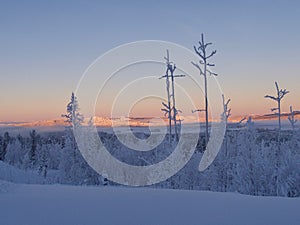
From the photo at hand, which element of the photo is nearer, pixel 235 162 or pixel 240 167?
pixel 240 167

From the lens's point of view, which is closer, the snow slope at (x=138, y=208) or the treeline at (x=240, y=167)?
the snow slope at (x=138, y=208)

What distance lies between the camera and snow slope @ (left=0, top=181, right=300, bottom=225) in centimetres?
704

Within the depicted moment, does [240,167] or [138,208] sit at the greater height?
[138,208]

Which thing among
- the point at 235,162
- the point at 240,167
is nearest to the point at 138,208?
the point at 240,167

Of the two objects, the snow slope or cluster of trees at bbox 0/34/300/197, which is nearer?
the snow slope

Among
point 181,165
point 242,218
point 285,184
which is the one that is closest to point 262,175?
point 285,184

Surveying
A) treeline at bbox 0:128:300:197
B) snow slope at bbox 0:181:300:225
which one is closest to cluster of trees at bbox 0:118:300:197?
treeline at bbox 0:128:300:197

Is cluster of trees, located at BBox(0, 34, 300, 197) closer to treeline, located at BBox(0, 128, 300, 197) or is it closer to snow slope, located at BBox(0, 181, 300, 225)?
treeline, located at BBox(0, 128, 300, 197)

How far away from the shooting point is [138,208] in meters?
8.18

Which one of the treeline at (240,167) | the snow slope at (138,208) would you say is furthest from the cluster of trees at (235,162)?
the snow slope at (138,208)

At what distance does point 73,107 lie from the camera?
121 ft

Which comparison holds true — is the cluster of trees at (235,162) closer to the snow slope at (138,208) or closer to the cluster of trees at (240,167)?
the cluster of trees at (240,167)

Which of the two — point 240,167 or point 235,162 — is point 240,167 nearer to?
point 240,167

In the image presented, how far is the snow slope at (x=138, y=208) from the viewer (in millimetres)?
7035
